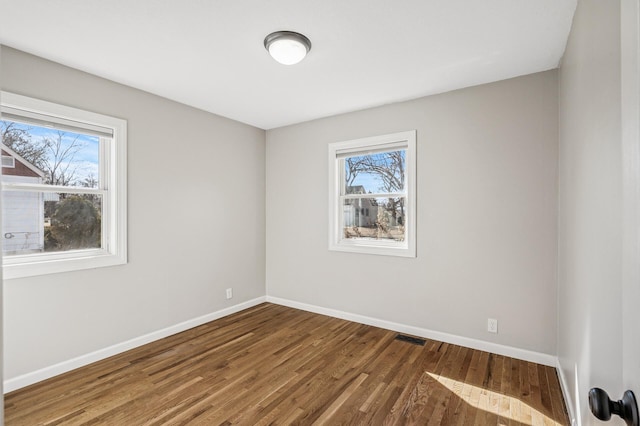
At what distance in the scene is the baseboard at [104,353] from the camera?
94.4 inches

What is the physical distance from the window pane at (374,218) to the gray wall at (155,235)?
136cm

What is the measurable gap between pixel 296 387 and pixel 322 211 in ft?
7.21

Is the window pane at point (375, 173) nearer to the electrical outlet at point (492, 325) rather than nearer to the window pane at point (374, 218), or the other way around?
the window pane at point (374, 218)

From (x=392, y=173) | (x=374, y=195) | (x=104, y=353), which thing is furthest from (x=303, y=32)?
(x=104, y=353)

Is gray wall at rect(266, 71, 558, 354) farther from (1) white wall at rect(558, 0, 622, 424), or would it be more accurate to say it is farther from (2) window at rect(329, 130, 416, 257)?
(1) white wall at rect(558, 0, 622, 424)

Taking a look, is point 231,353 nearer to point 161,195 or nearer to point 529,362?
point 161,195

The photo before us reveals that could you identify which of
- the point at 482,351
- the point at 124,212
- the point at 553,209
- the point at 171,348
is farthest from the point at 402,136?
the point at 171,348

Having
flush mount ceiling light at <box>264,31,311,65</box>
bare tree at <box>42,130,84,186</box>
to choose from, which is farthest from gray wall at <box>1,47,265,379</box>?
flush mount ceiling light at <box>264,31,311,65</box>

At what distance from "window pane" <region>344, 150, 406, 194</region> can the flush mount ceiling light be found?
1.74 meters

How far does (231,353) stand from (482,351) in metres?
2.40

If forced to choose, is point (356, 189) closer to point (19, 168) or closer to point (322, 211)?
point (322, 211)

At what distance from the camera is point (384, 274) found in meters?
3.64

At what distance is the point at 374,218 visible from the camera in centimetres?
385

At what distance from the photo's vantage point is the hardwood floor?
2.08 meters
